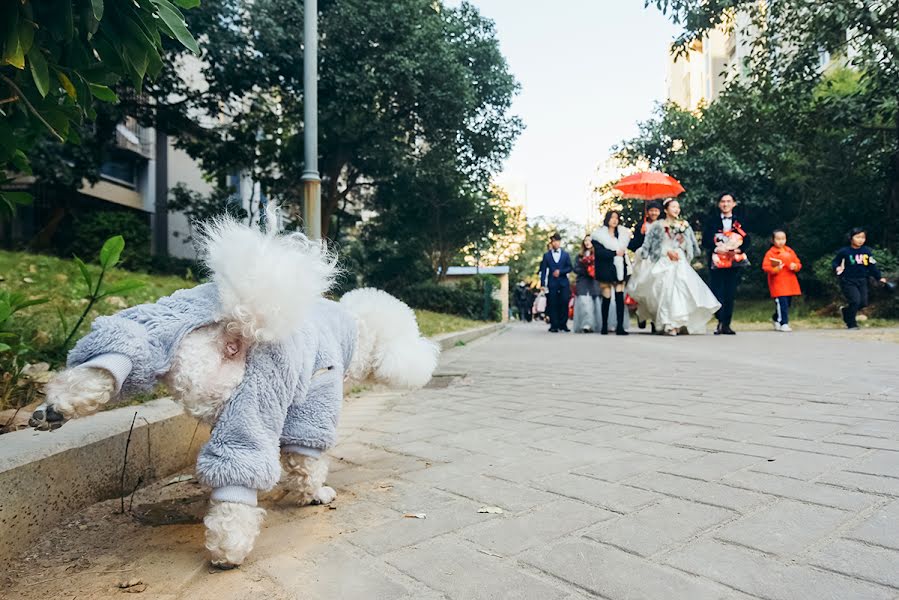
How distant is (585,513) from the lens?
2.33m

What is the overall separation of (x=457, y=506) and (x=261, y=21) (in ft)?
41.9

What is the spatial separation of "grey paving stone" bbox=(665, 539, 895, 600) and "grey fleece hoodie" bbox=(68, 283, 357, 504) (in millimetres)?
1314

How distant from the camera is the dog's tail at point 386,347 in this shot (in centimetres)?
287

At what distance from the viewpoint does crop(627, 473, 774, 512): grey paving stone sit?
93.7 inches

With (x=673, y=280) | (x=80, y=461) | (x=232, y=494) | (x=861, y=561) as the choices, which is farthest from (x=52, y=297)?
(x=673, y=280)

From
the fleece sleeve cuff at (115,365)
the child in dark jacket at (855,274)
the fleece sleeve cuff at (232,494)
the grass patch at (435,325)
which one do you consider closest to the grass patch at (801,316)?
the child in dark jacket at (855,274)

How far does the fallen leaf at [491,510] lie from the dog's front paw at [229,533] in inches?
33.3

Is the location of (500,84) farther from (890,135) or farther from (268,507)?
(268,507)

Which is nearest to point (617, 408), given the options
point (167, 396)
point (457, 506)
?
point (457, 506)

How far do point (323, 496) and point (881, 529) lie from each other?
197 centimetres

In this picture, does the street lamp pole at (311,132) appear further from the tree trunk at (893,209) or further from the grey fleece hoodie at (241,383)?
the tree trunk at (893,209)

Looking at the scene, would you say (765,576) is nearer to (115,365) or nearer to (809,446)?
(809,446)

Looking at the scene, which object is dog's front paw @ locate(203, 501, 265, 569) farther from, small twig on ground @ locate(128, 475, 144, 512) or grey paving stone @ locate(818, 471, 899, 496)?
grey paving stone @ locate(818, 471, 899, 496)

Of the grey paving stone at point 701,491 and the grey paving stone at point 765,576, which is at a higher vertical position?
the grey paving stone at point 701,491
